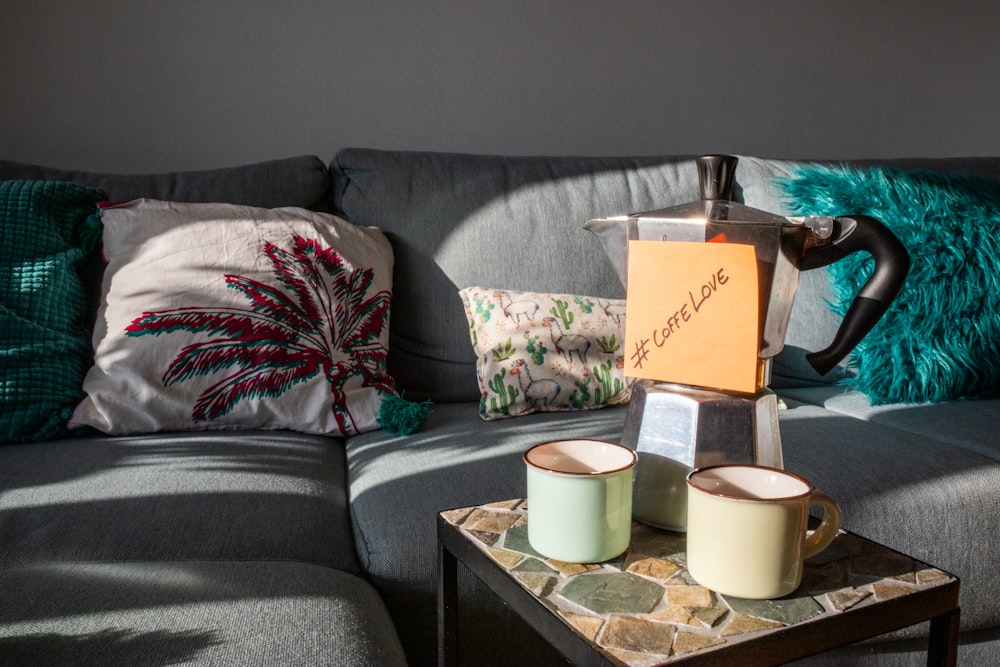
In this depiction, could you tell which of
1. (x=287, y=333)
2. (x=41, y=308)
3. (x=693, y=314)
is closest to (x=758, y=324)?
(x=693, y=314)

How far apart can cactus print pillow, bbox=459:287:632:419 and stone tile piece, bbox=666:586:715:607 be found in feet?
2.70

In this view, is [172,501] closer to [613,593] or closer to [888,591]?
[613,593]

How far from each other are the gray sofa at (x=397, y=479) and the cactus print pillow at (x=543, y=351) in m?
0.04

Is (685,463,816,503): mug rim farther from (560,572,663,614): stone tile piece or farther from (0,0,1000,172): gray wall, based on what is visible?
(0,0,1000,172): gray wall

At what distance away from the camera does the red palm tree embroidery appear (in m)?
1.26

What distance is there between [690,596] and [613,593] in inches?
2.1

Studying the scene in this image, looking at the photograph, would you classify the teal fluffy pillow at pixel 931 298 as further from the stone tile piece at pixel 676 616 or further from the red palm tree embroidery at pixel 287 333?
the stone tile piece at pixel 676 616

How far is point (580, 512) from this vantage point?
0.58 m

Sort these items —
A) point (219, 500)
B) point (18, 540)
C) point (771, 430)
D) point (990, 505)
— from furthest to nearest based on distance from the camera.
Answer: point (990, 505) < point (219, 500) < point (18, 540) < point (771, 430)

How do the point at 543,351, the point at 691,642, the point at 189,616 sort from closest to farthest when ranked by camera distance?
the point at 691,642, the point at 189,616, the point at 543,351

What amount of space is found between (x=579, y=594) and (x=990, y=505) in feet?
2.85

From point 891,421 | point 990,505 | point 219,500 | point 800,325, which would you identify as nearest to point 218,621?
point 219,500

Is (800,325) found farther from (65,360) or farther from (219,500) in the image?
(65,360)

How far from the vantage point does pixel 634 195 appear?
5.54 ft
